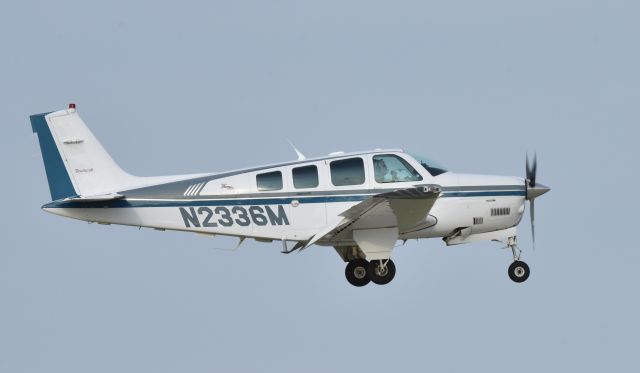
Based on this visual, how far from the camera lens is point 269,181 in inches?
838

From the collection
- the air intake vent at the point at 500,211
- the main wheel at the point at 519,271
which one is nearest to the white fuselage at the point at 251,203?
the air intake vent at the point at 500,211

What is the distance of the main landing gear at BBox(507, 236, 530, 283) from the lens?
22.2 metres

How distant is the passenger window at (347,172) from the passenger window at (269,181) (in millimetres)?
1035

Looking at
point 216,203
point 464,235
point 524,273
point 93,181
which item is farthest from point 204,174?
point 524,273

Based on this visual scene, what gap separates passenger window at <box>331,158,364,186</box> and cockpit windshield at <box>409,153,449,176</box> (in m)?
1.09

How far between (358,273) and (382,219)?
6.45 feet

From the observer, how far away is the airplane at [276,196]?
21250mm

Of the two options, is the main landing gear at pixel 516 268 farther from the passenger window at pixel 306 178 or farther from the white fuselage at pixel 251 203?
the passenger window at pixel 306 178

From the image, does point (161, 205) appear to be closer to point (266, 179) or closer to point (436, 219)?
point (266, 179)

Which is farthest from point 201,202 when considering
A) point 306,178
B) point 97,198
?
point 306,178

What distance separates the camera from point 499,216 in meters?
21.9

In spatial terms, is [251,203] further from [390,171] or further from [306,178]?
[390,171]

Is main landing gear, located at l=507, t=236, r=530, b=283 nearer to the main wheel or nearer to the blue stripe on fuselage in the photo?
the main wheel

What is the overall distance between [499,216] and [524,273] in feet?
4.30
